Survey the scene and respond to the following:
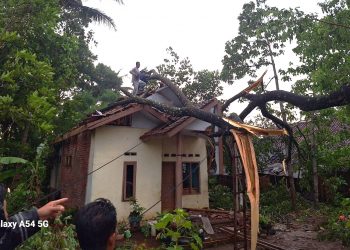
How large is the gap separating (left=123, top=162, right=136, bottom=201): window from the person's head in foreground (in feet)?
31.2

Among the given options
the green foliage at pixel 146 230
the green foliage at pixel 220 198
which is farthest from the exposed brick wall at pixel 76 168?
the green foliage at pixel 220 198

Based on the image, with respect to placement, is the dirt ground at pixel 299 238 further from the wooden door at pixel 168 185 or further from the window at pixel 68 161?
the window at pixel 68 161

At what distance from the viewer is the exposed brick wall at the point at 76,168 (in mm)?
11383

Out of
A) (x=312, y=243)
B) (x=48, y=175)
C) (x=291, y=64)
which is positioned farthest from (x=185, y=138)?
(x=48, y=175)

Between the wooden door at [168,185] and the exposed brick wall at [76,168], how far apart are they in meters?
3.29

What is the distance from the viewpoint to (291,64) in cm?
1134

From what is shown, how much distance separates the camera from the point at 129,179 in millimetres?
11609

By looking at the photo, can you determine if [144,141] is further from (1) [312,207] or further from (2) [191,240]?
(1) [312,207]

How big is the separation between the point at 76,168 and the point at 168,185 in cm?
394

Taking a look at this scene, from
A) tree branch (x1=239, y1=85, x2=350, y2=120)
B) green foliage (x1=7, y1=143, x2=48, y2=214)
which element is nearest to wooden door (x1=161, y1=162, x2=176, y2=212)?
green foliage (x1=7, y1=143, x2=48, y2=214)

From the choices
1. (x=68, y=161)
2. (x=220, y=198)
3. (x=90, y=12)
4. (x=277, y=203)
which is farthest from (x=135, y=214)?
(x=90, y=12)

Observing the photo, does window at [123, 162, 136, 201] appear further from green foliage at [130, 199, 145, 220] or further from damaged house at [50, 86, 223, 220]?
green foliage at [130, 199, 145, 220]

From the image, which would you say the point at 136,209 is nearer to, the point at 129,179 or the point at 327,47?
the point at 129,179

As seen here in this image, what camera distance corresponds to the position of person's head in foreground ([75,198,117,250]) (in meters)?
1.97
